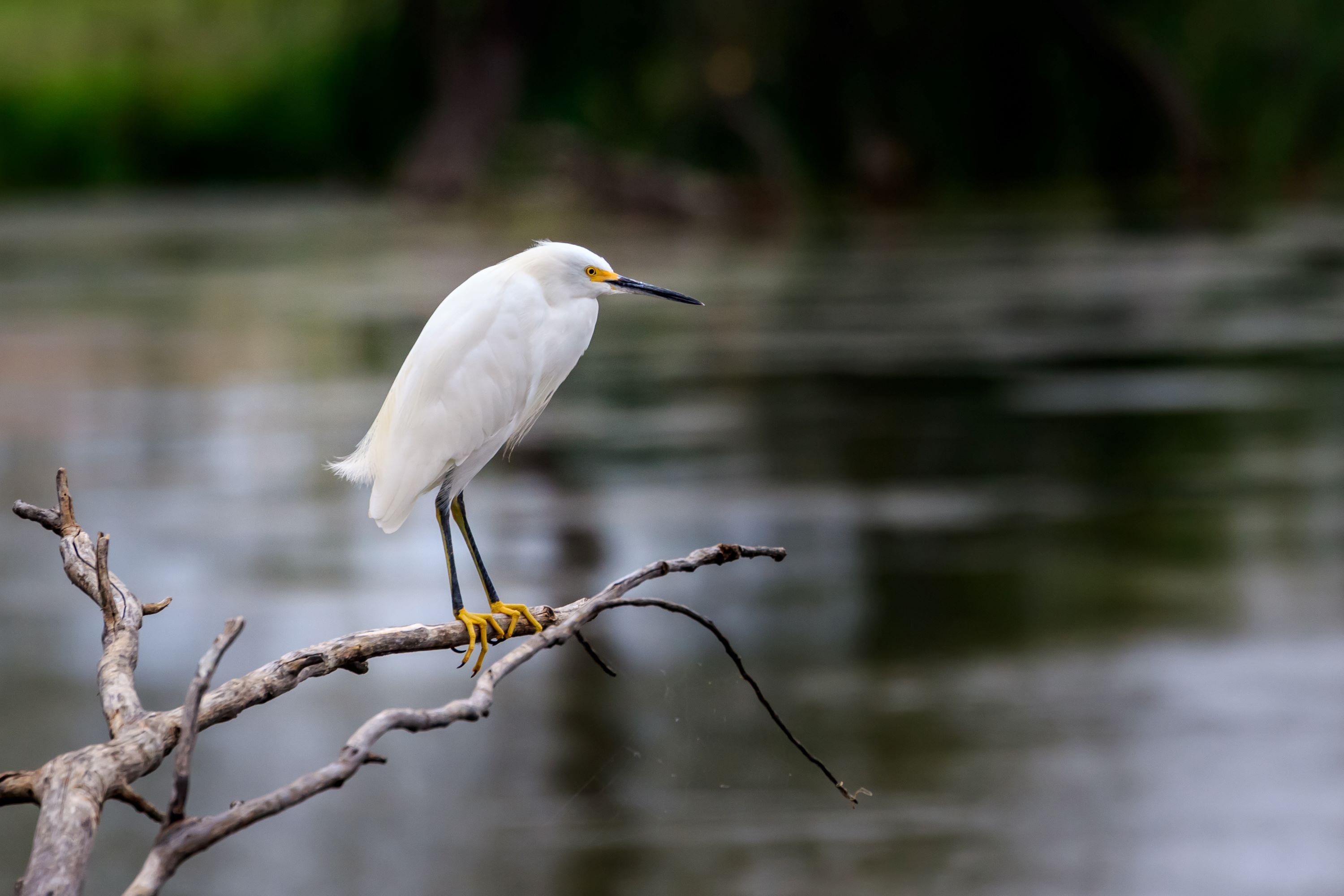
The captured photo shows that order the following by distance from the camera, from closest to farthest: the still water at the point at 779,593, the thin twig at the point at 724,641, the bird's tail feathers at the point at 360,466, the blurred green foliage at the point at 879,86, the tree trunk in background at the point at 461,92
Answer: the thin twig at the point at 724,641, the bird's tail feathers at the point at 360,466, the still water at the point at 779,593, the blurred green foliage at the point at 879,86, the tree trunk in background at the point at 461,92

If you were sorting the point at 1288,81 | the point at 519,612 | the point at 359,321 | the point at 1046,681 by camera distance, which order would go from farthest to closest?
1. the point at 1288,81
2. the point at 359,321
3. the point at 1046,681
4. the point at 519,612

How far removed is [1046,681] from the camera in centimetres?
875

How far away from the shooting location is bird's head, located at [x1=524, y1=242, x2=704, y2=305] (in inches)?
81.1

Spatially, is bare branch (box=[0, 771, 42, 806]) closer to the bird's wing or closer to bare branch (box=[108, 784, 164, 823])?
bare branch (box=[108, 784, 164, 823])

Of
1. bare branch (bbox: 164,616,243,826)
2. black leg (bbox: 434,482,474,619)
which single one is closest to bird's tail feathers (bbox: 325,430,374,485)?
black leg (bbox: 434,482,474,619)

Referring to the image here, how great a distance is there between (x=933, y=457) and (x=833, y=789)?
24.1ft

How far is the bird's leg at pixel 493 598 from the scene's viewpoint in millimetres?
2324

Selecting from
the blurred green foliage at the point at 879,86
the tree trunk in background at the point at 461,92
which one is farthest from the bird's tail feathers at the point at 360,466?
the tree trunk in background at the point at 461,92

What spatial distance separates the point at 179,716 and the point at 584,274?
2.48 feet

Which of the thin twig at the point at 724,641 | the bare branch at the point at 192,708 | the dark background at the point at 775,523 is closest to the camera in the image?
the bare branch at the point at 192,708

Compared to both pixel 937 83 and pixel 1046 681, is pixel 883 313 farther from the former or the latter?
pixel 937 83

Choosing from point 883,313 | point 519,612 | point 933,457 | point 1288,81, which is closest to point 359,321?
point 883,313

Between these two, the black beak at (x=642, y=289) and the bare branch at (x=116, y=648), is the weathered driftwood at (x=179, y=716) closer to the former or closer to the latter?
the bare branch at (x=116, y=648)

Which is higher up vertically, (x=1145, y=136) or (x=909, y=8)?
(x=909, y=8)
